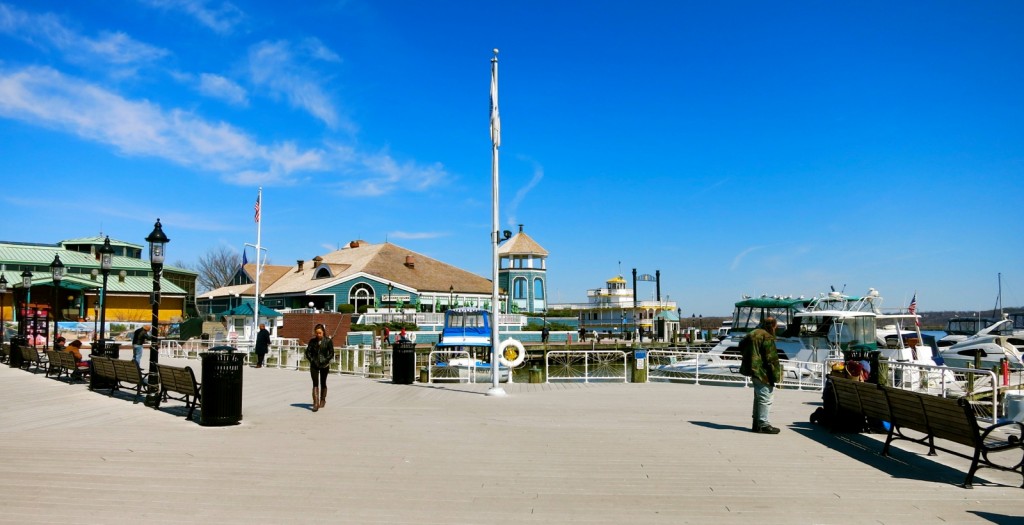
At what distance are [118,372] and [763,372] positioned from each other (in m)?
12.5

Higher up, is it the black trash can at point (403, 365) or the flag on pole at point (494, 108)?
the flag on pole at point (494, 108)

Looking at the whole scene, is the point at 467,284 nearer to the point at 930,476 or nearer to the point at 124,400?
the point at 124,400

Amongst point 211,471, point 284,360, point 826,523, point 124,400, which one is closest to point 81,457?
point 211,471

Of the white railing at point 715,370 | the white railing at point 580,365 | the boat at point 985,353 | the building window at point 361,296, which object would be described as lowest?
the white railing at point 580,365

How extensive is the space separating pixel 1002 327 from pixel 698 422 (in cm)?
4194

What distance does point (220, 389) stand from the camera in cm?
1123

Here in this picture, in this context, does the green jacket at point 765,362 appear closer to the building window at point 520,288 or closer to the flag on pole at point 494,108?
the flag on pole at point 494,108

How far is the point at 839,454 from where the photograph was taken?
933 cm

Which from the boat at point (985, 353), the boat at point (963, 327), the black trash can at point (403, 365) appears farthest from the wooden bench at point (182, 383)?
the boat at point (963, 327)

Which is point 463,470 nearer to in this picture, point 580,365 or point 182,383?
point 182,383

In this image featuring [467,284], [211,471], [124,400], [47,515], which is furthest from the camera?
[467,284]

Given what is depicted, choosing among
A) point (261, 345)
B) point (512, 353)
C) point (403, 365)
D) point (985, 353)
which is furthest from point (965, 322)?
point (261, 345)

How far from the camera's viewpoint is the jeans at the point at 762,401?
10.9m

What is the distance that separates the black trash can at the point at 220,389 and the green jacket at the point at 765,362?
7856 millimetres
